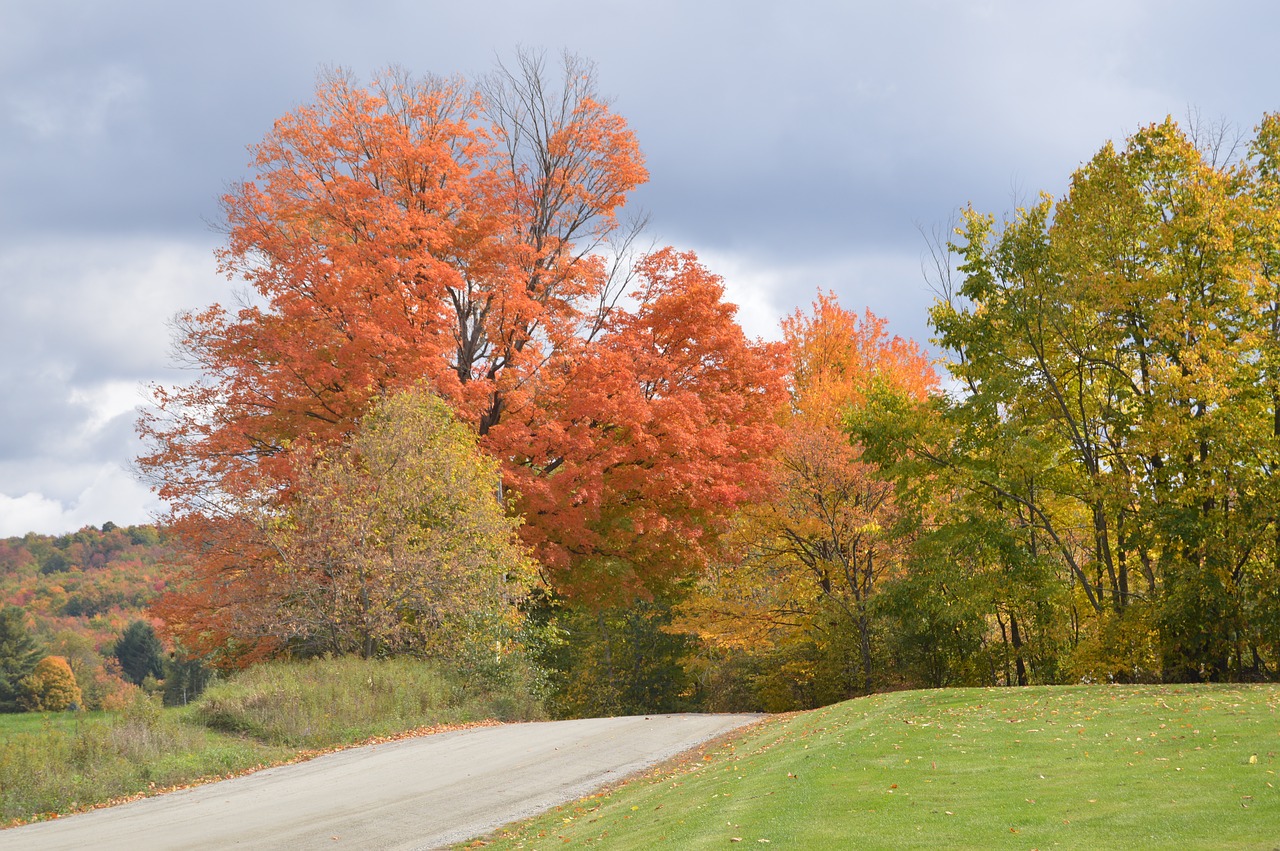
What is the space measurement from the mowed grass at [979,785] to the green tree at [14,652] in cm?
6688

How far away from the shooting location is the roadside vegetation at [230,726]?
13406mm

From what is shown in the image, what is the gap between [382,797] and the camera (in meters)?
12.8

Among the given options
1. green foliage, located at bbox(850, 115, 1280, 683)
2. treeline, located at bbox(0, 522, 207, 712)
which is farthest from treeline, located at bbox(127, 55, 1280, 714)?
treeline, located at bbox(0, 522, 207, 712)

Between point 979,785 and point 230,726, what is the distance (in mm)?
13394

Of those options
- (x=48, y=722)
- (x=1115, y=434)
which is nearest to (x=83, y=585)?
(x=48, y=722)

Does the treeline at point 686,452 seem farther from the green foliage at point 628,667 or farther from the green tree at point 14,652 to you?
the green tree at point 14,652

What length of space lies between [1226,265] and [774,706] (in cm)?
1633

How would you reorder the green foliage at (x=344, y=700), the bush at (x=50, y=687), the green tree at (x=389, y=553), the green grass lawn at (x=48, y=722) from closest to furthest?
the green grass lawn at (x=48, y=722) → the green foliage at (x=344, y=700) → the green tree at (x=389, y=553) → the bush at (x=50, y=687)

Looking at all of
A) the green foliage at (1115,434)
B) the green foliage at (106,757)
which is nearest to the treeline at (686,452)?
the green foliage at (1115,434)

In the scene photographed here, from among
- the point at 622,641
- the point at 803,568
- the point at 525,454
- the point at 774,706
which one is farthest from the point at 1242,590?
the point at 622,641

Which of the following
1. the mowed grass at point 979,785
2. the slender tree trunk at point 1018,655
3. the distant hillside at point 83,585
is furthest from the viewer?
the distant hillside at point 83,585

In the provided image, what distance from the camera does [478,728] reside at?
19.6 m

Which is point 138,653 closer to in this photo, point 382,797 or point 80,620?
point 80,620

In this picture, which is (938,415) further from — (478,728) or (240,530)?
(240,530)
